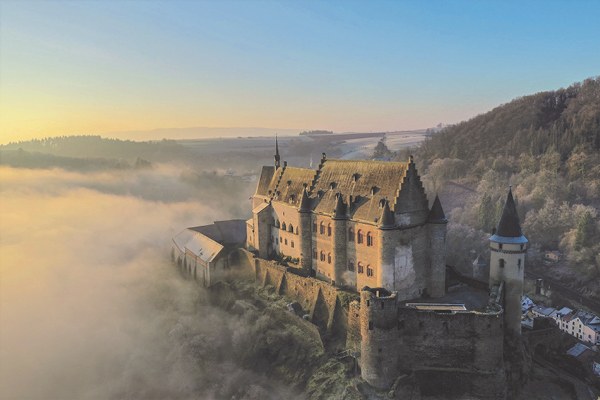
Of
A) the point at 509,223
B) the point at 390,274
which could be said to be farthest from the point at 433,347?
the point at 509,223

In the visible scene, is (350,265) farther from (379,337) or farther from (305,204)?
(379,337)

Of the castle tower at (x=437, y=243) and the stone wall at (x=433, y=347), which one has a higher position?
the castle tower at (x=437, y=243)

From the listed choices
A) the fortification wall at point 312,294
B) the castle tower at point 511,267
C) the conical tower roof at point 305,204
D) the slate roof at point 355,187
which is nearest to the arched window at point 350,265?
the fortification wall at point 312,294

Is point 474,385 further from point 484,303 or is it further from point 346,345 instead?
point 346,345

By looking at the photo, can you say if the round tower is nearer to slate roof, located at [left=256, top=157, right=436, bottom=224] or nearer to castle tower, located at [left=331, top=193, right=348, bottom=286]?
slate roof, located at [left=256, top=157, right=436, bottom=224]

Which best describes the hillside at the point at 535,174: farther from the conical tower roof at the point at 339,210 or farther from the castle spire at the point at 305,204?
the conical tower roof at the point at 339,210

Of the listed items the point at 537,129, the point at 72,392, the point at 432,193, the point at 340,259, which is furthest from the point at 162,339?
the point at 537,129
